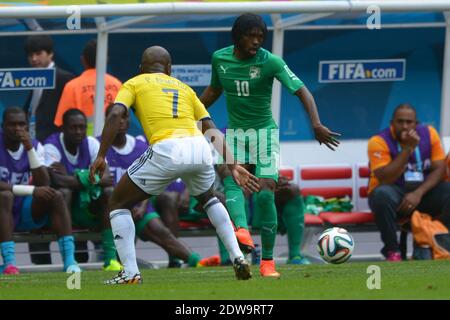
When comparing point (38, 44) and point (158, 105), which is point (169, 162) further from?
point (38, 44)

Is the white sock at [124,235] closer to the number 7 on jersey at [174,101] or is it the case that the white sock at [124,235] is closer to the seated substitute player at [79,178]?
the number 7 on jersey at [174,101]

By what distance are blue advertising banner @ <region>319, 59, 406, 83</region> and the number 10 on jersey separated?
495 centimetres

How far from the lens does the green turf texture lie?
30.9 feet

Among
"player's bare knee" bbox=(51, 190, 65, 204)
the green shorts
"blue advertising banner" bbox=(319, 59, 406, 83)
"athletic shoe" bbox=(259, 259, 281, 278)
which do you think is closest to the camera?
"athletic shoe" bbox=(259, 259, 281, 278)

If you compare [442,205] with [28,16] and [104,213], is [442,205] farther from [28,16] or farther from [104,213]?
[28,16]

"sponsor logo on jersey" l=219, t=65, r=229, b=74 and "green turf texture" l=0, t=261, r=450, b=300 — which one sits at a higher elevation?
"sponsor logo on jersey" l=219, t=65, r=229, b=74

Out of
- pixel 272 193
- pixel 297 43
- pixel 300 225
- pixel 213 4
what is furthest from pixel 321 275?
pixel 297 43

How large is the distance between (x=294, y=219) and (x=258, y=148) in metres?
2.87

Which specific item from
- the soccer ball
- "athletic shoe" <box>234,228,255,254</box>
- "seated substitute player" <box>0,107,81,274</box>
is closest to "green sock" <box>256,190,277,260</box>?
"athletic shoe" <box>234,228,255,254</box>

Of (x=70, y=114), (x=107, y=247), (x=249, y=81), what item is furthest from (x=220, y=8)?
(x=249, y=81)

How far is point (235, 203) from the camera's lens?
1164 cm

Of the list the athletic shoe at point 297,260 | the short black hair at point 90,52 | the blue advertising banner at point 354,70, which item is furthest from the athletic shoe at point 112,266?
the blue advertising banner at point 354,70

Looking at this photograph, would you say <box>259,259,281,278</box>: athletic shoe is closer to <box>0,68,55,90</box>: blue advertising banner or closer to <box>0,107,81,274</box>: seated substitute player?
<box>0,107,81,274</box>: seated substitute player
